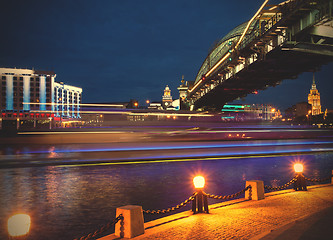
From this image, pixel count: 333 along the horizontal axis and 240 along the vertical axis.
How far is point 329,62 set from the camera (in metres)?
21.9

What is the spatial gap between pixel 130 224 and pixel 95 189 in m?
5.42

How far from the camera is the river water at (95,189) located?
6.88 metres

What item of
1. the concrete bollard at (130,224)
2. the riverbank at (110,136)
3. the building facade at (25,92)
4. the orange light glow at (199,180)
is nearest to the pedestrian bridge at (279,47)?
the riverbank at (110,136)

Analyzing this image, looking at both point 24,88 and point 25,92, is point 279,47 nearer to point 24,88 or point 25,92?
point 25,92

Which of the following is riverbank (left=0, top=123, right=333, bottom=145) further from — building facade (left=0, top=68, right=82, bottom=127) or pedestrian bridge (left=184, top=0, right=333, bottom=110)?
building facade (left=0, top=68, right=82, bottom=127)

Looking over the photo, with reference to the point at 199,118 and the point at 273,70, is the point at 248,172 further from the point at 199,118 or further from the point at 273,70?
the point at 199,118

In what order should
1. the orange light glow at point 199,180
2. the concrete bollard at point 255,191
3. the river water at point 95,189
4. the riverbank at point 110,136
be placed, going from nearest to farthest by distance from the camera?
the orange light glow at point 199,180
the river water at point 95,189
the concrete bollard at point 255,191
the riverbank at point 110,136

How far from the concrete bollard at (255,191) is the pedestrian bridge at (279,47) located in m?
10.2

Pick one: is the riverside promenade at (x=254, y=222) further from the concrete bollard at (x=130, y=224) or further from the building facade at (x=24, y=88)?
the building facade at (x=24, y=88)

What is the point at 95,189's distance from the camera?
402 inches

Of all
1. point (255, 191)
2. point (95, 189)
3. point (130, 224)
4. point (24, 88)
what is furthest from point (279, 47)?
point (24, 88)

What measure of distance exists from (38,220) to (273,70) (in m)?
24.7

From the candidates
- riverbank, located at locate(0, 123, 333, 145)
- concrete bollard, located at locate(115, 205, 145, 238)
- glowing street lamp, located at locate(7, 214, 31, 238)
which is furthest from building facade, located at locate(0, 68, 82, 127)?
glowing street lamp, located at locate(7, 214, 31, 238)

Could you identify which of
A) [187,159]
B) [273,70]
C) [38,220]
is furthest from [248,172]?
[273,70]
